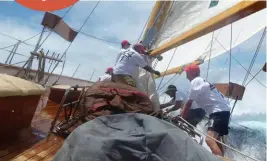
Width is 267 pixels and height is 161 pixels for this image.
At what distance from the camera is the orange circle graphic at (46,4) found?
4234 mm

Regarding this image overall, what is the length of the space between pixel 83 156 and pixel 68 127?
150 cm

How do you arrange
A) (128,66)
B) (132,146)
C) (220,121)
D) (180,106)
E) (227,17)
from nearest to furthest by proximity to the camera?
(132,146)
(227,17)
(220,121)
(128,66)
(180,106)

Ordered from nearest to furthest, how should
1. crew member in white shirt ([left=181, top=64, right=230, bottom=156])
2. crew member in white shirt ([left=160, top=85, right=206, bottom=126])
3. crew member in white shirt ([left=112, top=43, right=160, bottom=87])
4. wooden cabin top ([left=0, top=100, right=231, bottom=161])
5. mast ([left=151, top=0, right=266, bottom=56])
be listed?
wooden cabin top ([left=0, top=100, right=231, bottom=161]), mast ([left=151, top=0, right=266, bottom=56]), crew member in white shirt ([left=181, top=64, right=230, bottom=156]), crew member in white shirt ([left=112, top=43, right=160, bottom=87]), crew member in white shirt ([left=160, top=85, right=206, bottom=126])

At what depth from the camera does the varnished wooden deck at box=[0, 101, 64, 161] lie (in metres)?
1.94

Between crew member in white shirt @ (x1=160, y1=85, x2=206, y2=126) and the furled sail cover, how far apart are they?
2.59m

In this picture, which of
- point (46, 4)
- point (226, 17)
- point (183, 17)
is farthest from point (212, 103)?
point (46, 4)

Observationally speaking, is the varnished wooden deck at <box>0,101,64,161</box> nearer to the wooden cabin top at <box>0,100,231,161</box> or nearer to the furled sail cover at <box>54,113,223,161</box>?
the wooden cabin top at <box>0,100,231,161</box>

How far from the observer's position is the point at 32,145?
2178 mm

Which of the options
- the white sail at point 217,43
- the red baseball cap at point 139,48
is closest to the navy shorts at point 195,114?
the red baseball cap at point 139,48

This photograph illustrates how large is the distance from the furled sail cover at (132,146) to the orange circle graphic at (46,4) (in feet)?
11.3

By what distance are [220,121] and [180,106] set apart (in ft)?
2.87

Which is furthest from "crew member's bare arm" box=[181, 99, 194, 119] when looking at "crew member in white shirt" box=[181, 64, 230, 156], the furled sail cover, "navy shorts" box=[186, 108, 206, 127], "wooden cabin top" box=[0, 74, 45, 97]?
the furled sail cover

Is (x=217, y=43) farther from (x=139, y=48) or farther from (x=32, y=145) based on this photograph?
(x=32, y=145)

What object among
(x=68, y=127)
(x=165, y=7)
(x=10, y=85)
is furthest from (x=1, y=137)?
(x=165, y=7)
